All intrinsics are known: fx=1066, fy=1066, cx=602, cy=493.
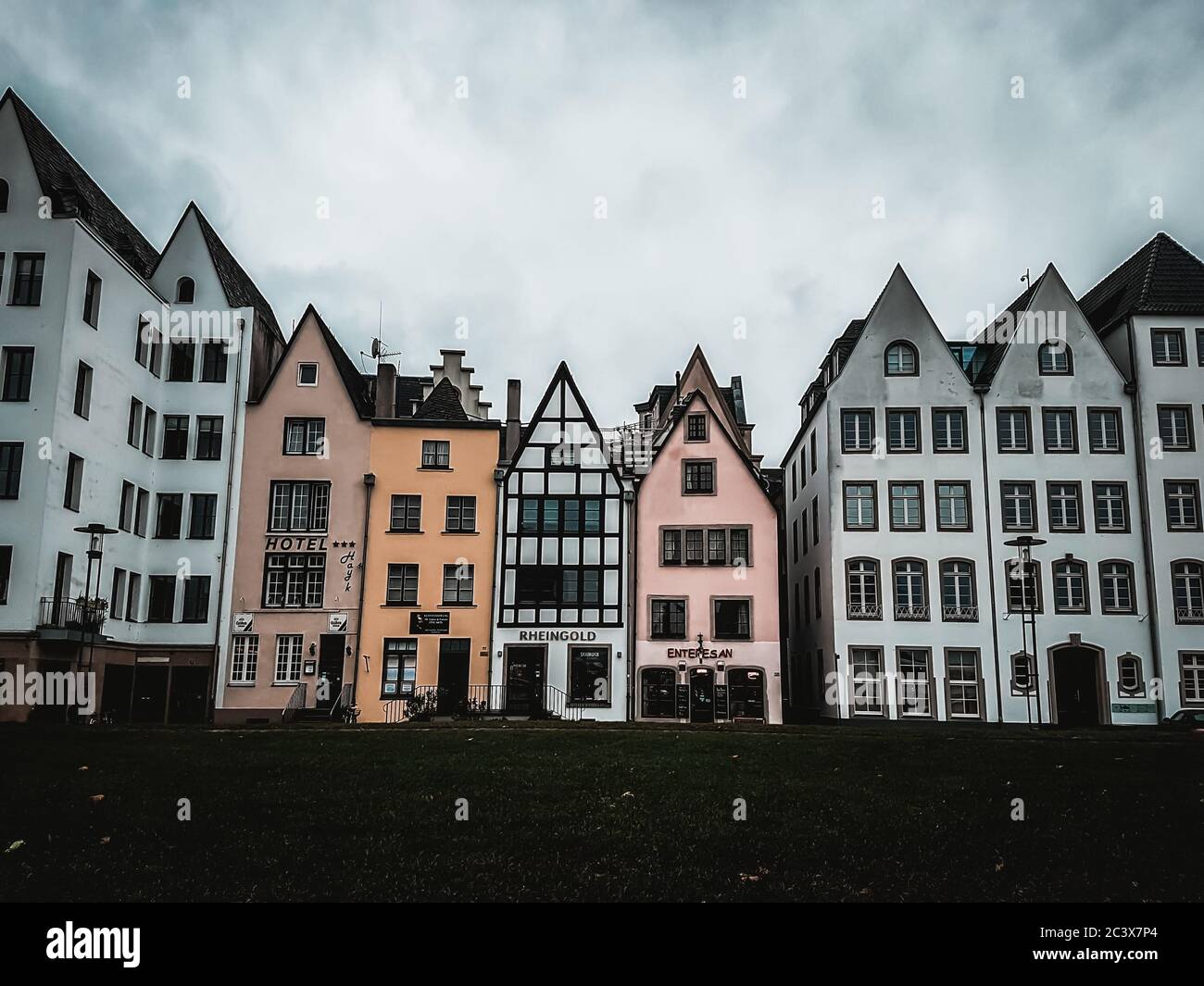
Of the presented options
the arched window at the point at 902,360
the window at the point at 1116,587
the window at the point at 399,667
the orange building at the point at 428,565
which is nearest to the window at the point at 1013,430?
the arched window at the point at 902,360

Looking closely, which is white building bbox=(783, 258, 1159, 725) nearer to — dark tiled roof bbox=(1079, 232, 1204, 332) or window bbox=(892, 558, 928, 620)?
window bbox=(892, 558, 928, 620)

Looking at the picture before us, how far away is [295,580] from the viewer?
44406mm

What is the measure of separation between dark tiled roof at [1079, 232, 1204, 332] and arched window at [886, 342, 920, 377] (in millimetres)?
8629

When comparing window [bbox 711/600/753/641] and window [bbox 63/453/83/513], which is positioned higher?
window [bbox 63/453/83/513]

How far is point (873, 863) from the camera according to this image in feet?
44.0

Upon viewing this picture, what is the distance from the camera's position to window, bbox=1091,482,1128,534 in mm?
42844

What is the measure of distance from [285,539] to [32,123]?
18754mm

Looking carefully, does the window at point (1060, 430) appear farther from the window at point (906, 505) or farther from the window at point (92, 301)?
the window at point (92, 301)

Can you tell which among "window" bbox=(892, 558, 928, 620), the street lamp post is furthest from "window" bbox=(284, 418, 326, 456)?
the street lamp post

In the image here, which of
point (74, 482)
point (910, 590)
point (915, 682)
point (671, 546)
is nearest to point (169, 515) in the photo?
point (74, 482)

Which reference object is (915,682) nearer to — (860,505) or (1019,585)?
(1019,585)
